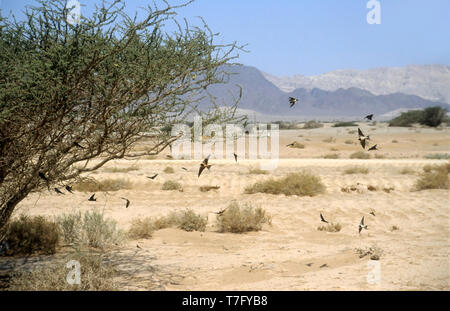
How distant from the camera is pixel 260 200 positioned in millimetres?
14961

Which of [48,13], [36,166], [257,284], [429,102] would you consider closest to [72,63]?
[48,13]

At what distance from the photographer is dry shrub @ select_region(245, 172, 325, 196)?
620 inches

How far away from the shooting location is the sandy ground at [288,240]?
6855mm

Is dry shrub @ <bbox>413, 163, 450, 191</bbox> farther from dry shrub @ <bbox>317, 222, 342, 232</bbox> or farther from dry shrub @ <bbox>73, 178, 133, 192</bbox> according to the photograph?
dry shrub @ <bbox>73, 178, 133, 192</bbox>

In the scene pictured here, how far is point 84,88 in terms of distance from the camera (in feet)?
17.2

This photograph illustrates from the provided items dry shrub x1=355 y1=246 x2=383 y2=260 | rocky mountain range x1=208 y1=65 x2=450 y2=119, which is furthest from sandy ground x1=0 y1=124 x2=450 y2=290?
rocky mountain range x1=208 y1=65 x2=450 y2=119

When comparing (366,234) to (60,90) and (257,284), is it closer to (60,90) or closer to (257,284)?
(257,284)

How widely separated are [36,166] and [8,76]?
45.4 inches

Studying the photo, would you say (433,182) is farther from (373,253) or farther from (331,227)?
(373,253)

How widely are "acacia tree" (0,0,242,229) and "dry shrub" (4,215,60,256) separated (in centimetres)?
250

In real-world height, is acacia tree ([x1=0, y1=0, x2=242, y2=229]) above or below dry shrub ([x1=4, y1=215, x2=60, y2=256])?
above

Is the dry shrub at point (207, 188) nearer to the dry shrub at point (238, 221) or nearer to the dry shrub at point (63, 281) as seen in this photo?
the dry shrub at point (238, 221)

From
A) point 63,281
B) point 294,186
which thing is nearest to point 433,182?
point 294,186

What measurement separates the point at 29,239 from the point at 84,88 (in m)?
4.56
